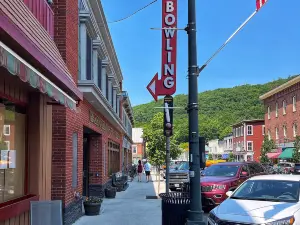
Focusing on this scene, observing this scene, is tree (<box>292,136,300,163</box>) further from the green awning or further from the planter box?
the planter box

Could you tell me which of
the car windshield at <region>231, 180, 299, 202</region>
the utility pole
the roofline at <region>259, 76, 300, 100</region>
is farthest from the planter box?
the roofline at <region>259, 76, 300, 100</region>

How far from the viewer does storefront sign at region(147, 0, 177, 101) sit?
41.7ft

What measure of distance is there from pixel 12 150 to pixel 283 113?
47.5 m

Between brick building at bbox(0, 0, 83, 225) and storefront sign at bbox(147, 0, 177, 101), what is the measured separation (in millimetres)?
5042

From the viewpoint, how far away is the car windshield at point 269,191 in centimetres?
843

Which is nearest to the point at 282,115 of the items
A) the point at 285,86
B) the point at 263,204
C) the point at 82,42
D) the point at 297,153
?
the point at 285,86

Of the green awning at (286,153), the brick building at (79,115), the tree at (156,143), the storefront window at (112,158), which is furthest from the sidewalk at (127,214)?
the green awning at (286,153)

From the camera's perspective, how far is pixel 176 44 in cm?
1332

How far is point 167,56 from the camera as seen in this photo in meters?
13.1

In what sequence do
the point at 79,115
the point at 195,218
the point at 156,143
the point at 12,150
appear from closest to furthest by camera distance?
the point at 12,150 → the point at 195,218 → the point at 79,115 → the point at 156,143

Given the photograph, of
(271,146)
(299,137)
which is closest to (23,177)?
(299,137)

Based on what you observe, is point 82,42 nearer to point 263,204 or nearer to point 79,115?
point 79,115

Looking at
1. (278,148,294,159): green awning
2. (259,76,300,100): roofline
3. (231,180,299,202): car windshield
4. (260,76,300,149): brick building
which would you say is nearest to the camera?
(231,180,299,202): car windshield

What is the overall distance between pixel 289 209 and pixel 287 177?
6.37 feet
